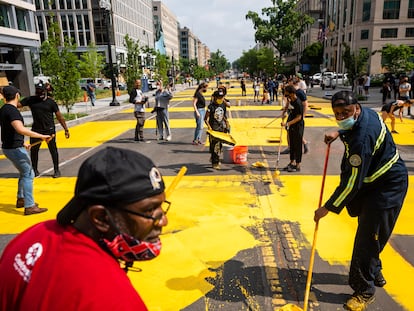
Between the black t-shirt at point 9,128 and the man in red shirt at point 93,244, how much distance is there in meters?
4.96

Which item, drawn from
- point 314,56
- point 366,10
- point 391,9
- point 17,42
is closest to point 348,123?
point 17,42

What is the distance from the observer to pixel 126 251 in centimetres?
142

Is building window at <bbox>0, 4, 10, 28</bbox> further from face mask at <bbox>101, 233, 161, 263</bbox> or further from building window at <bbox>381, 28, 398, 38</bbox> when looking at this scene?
building window at <bbox>381, 28, 398, 38</bbox>

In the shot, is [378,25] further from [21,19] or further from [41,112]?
[41,112]

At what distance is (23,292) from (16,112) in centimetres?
525

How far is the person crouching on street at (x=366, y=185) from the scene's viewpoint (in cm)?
309

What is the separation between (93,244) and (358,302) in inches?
120

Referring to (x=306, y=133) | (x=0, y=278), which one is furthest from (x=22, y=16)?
(x=0, y=278)

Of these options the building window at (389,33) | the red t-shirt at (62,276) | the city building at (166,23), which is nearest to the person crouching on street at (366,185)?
the red t-shirt at (62,276)

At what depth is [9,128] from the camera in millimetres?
5688

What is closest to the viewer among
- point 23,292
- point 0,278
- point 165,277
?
point 23,292

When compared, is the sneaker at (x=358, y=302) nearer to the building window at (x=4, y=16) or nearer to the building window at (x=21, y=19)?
the building window at (x=4, y=16)

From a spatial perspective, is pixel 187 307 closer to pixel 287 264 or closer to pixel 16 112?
pixel 287 264

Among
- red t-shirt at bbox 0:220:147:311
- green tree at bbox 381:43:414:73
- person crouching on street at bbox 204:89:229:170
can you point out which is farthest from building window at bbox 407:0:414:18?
red t-shirt at bbox 0:220:147:311
